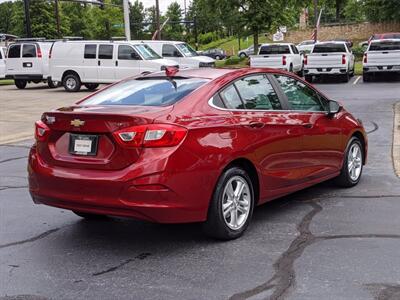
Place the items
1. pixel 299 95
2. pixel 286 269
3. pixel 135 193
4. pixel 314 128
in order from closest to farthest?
pixel 286 269
pixel 135 193
pixel 314 128
pixel 299 95

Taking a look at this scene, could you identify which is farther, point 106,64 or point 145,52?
point 106,64

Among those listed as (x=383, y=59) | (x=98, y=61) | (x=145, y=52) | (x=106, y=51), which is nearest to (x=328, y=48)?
(x=383, y=59)

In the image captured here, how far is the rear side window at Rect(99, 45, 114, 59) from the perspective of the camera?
2380 centimetres

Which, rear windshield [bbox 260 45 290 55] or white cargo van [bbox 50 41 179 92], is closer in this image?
white cargo van [bbox 50 41 179 92]

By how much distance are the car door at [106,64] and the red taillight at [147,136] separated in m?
19.3

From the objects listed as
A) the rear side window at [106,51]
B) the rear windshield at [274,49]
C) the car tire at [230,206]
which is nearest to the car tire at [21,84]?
the rear side window at [106,51]

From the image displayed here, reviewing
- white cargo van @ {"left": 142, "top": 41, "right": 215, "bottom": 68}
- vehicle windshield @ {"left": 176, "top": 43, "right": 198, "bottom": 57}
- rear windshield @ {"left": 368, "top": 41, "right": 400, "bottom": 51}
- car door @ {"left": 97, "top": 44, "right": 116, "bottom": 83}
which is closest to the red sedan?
car door @ {"left": 97, "top": 44, "right": 116, "bottom": 83}

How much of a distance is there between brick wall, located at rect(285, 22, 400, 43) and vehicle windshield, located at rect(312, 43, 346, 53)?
38.5m

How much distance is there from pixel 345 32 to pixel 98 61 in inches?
1891

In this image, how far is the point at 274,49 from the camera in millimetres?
27375

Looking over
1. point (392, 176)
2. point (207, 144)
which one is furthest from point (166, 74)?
point (392, 176)

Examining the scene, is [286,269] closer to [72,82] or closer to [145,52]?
[145,52]

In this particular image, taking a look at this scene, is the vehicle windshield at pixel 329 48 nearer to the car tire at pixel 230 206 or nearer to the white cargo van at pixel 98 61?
the white cargo van at pixel 98 61

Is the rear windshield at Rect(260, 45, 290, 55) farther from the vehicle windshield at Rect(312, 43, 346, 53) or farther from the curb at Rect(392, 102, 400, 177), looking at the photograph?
the curb at Rect(392, 102, 400, 177)
